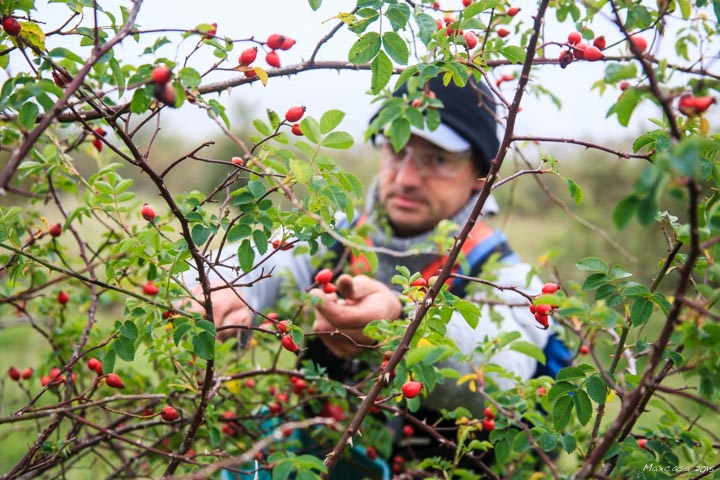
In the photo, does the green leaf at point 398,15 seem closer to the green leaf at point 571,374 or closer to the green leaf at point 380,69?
the green leaf at point 380,69

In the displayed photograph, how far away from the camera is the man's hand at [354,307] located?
136cm

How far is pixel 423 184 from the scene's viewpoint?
2.18 metres

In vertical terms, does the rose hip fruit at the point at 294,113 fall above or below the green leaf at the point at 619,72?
below

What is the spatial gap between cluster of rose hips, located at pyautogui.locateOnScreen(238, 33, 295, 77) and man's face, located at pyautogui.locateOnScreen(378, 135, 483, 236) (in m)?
1.21

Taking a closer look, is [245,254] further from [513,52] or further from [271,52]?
[513,52]

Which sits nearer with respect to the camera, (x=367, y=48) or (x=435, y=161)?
(x=367, y=48)

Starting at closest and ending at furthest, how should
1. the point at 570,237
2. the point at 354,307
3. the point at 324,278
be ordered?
the point at 324,278 < the point at 354,307 < the point at 570,237

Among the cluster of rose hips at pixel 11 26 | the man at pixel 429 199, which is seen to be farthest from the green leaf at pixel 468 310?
the man at pixel 429 199

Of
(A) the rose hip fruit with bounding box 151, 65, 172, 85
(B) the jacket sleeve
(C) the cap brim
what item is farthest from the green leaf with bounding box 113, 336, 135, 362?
(C) the cap brim

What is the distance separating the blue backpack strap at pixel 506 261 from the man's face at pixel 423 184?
194 millimetres

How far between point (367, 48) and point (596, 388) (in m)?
0.58

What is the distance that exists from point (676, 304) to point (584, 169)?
632 centimetres

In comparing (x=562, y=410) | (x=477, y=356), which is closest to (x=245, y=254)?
(x=562, y=410)

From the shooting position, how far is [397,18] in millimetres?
898
